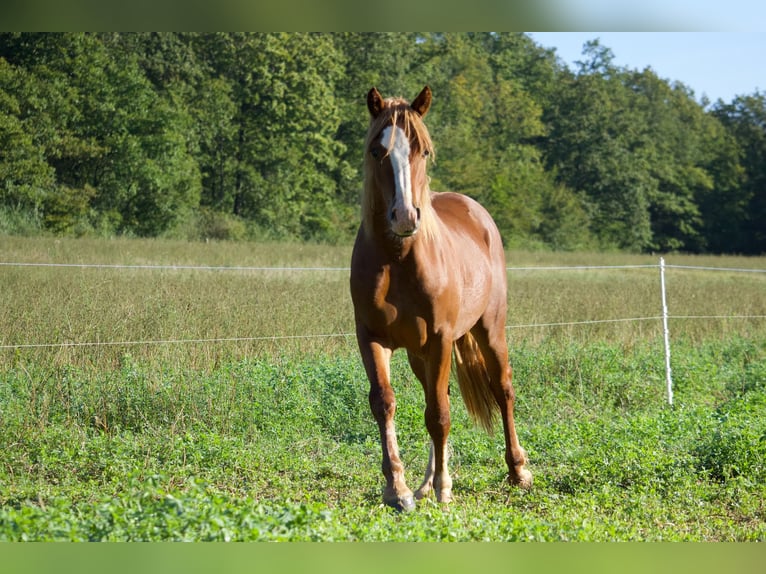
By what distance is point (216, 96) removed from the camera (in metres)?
30.8

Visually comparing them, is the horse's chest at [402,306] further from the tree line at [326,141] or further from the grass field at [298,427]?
the tree line at [326,141]

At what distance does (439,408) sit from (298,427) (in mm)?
2263

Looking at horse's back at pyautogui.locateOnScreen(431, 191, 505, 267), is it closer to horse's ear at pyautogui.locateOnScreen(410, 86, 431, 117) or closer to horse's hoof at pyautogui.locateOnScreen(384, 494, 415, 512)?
horse's ear at pyautogui.locateOnScreen(410, 86, 431, 117)

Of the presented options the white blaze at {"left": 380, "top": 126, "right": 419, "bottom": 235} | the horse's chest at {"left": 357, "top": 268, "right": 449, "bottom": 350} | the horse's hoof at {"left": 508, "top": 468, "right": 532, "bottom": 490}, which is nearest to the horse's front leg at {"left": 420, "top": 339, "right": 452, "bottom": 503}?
the horse's chest at {"left": 357, "top": 268, "right": 449, "bottom": 350}

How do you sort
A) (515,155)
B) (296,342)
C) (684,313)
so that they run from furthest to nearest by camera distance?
(515,155) < (684,313) < (296,342)

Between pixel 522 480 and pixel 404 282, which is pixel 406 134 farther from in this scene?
pixel 522 480

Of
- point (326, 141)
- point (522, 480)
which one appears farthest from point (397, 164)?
point (326, 141)

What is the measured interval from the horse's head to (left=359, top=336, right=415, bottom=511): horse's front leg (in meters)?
0.76

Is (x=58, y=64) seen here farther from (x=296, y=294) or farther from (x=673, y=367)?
(x=673, y=367)

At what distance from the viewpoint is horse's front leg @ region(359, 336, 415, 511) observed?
4.37m

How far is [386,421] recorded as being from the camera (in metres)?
4.45

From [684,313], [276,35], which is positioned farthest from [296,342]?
[276,35]

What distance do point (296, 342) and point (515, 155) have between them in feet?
124

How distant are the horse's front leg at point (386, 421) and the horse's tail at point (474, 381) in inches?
56.5
